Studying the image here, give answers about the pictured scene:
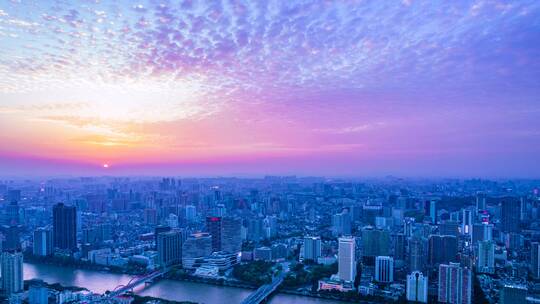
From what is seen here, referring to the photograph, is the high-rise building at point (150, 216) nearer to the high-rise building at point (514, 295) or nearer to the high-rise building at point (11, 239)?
the high-rise building at point (11, 239)

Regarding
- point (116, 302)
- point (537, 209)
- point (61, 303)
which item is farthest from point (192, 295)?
point (537, 209)

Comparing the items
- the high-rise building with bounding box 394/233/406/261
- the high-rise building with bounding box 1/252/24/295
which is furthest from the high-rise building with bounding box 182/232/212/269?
the high-rise building with bounding box 394/233/406/261

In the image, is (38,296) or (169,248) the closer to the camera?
(38,296)

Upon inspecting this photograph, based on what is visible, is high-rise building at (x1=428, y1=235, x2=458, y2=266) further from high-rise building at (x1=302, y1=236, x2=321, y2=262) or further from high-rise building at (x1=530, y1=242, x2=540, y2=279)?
high-rise building at (x1=302, y1=236, x2=321, y2=262)

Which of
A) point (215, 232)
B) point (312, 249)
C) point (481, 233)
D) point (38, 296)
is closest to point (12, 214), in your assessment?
point (215, 232)

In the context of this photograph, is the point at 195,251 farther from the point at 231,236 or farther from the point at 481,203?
the point at 481,203

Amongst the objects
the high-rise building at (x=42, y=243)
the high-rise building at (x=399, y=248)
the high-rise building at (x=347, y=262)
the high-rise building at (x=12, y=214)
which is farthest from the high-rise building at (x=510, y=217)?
the high-rise building at (x=12, y=214)
